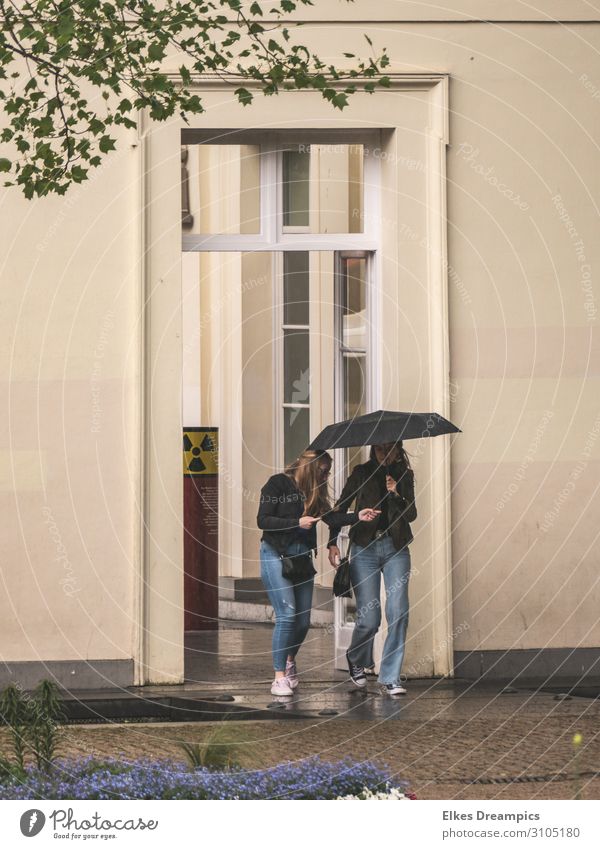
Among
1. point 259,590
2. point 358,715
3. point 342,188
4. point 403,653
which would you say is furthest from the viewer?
point 259,590

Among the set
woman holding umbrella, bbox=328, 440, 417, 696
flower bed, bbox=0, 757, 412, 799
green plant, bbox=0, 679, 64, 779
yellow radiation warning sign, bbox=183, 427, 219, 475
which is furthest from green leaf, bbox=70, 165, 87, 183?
yellow radiation warning sign, bbox=183, 427, 219, 475

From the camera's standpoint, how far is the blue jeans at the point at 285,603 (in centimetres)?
1098

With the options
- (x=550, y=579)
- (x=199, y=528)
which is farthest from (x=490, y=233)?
(x=199, y=528)

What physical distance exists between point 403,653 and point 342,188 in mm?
5056

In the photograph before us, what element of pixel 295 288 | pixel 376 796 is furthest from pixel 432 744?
pixel 295 288

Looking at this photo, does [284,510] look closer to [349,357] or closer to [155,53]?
[349,357]

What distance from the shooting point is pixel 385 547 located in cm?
1105

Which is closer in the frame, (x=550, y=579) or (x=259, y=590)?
(x=550, y=579)

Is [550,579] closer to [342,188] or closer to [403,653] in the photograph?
[403,653]

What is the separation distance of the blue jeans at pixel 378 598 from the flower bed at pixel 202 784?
410 centimetres

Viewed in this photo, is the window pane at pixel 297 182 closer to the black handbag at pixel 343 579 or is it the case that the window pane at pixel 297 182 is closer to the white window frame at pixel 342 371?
the white window frame at pixel 342 371

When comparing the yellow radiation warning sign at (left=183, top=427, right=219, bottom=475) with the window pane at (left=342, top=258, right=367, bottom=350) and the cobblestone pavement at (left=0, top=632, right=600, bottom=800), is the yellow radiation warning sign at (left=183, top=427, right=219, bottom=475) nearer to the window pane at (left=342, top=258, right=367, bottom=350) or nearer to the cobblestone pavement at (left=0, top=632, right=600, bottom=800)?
the window pane at (left=342, top=258, right=367, bottom=350)

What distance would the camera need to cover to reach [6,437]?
11.6 metres

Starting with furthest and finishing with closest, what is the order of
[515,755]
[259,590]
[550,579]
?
[259,590] < [550,579] < [515,755]
